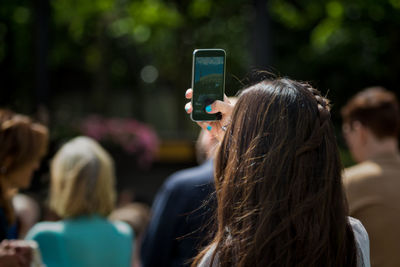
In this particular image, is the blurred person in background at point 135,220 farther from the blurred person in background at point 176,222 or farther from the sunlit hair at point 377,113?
the sunlit hair at point 377,113

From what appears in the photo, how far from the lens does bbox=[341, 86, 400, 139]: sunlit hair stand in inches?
103

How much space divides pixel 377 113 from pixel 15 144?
1.86 m

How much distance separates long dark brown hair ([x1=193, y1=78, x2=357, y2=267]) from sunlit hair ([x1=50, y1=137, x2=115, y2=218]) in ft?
Answer: 4.46

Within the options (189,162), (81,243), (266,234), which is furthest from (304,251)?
(189,162)

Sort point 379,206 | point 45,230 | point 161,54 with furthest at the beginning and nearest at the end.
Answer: point 161,54 → point 45,230 → point 379,206

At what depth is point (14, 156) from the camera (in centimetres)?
232

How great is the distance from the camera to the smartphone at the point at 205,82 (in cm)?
147

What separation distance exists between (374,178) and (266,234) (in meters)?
1.37

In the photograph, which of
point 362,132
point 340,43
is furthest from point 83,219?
point 340,43

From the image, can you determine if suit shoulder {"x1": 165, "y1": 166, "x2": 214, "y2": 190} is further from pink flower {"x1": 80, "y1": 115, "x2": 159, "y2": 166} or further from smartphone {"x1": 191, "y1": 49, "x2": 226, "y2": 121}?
pink flower {"x1": 80, "y1": 115, "x2": 159, "y2": 166}

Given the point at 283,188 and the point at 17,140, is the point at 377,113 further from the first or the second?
the point at 17,140

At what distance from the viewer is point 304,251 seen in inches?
46.6

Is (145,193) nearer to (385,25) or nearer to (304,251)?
(385,25)

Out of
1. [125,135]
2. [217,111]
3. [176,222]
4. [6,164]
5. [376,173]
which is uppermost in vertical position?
[217,111]
